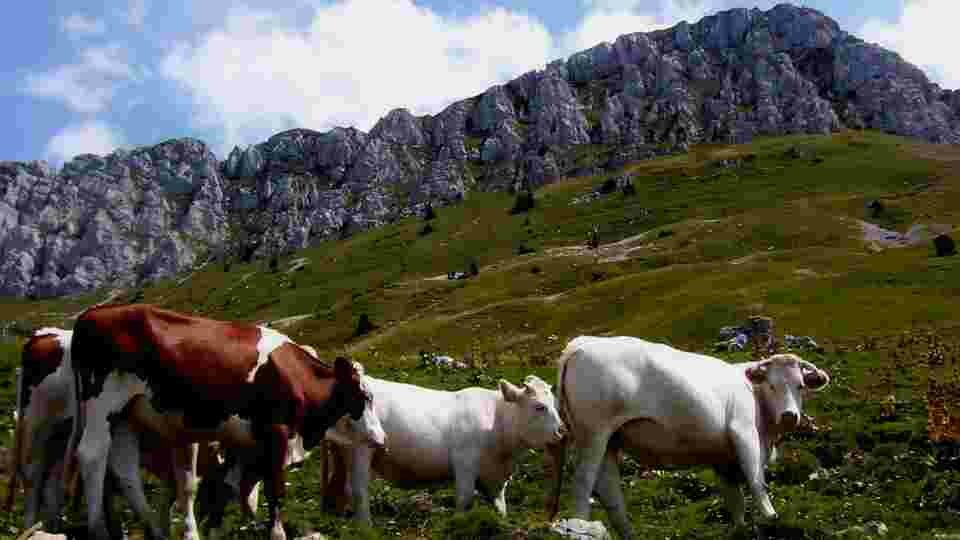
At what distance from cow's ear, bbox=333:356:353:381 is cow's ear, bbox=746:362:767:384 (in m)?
6.79

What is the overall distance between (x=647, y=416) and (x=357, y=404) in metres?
4.31

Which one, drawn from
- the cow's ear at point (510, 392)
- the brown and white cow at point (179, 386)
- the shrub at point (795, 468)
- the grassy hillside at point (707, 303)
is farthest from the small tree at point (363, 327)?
the brown and white cow at point (179, 386)

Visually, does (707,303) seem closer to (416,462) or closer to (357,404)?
(416,462)

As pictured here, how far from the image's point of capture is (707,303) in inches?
2847

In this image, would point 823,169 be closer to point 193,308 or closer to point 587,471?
point 193,308

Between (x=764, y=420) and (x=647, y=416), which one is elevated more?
(x=647, y=416)

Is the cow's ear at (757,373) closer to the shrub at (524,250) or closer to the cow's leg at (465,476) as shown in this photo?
the cow's leg at (465,476)

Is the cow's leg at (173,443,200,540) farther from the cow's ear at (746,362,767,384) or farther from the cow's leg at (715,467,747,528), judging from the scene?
the cow's ear at (746,362,767,384)

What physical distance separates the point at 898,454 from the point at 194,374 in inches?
609

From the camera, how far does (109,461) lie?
11.5m

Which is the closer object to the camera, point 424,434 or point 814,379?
point 814,379

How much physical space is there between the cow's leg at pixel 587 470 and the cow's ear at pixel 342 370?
12.2 ft

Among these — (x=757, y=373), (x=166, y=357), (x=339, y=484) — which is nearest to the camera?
(x=166, y=357)

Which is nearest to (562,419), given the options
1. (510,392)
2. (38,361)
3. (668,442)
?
(510,392)
